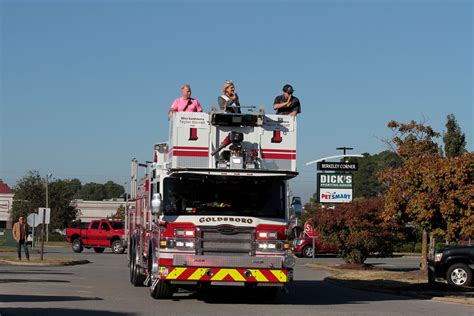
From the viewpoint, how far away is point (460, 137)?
153 feet

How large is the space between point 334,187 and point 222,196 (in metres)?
23.5

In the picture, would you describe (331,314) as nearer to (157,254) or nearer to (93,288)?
(157,254)

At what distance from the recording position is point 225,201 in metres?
17.5

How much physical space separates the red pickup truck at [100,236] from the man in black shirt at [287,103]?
30.7 metres

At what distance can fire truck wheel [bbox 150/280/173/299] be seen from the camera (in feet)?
59.8

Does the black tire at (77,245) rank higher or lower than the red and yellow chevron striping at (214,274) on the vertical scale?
lower

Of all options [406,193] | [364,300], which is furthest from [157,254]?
[406,193]

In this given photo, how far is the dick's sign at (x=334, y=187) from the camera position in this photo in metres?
40.4

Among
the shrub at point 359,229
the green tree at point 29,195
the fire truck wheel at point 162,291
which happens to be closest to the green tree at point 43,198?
the green tree at point 29,195

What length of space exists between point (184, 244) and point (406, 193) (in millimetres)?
7222

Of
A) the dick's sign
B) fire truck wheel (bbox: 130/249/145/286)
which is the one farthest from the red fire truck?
the dick's sign

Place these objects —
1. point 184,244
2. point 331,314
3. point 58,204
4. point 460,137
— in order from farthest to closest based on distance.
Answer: point 58,204
point 460,137
point 184,244
point 331,314

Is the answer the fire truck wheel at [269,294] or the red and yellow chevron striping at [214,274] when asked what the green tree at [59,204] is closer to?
the fire truck wheel at [269,294]

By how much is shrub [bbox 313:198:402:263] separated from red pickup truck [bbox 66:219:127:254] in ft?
55.1
